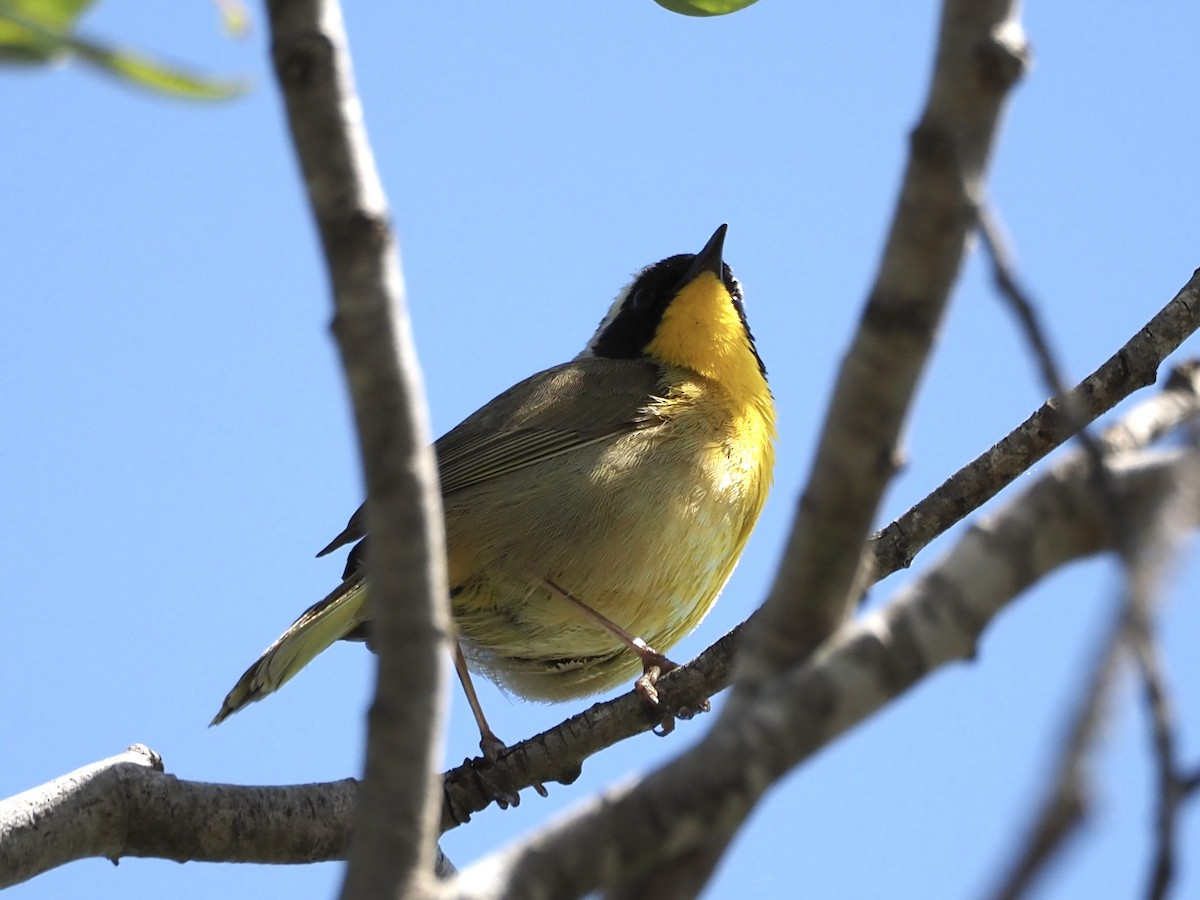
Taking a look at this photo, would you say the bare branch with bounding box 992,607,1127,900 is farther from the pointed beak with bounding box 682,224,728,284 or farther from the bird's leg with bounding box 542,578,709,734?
the pointed beak with bounding box 682,224,728,284

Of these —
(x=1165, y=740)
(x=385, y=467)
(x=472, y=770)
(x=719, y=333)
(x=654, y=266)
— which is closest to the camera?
(x=1165, y=740)

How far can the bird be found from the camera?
591 cm

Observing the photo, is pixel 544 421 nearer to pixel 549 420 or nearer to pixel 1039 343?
pixel 549 420

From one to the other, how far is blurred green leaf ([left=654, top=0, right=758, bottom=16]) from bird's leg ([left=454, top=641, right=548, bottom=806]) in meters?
2.95

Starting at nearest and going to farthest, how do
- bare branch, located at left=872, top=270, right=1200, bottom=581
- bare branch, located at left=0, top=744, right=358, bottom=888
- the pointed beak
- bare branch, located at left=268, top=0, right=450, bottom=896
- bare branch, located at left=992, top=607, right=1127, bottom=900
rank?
bare branch, located at left=992, top=607, right=1127, bottom=900
bare branch, located at left=268, top=0, right=450, bottom=896
bare branch, located at left=0, top=744, right=358, bottom=888
bare branch, located at left=872, top=270, right=1200, bottom=581
the pointed beak

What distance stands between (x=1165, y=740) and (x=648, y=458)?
463cm

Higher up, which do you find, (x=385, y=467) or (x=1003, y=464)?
(x=385, y=467)

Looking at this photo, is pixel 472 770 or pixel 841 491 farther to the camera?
pixel 472 770

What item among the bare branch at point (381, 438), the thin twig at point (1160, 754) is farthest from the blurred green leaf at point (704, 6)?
the thin twig at point (1160, 754)

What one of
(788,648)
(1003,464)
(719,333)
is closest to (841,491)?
(788,648)

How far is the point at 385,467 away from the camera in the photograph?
6.29 ft

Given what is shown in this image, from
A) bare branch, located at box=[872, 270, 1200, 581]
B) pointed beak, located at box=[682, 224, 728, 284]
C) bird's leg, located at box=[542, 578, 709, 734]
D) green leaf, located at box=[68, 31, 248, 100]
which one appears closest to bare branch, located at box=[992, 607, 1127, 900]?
green leaf, located at box=[68, 31, 248, 100]

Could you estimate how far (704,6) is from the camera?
9.41ft

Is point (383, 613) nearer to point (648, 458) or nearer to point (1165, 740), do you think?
point (1165, 740)
